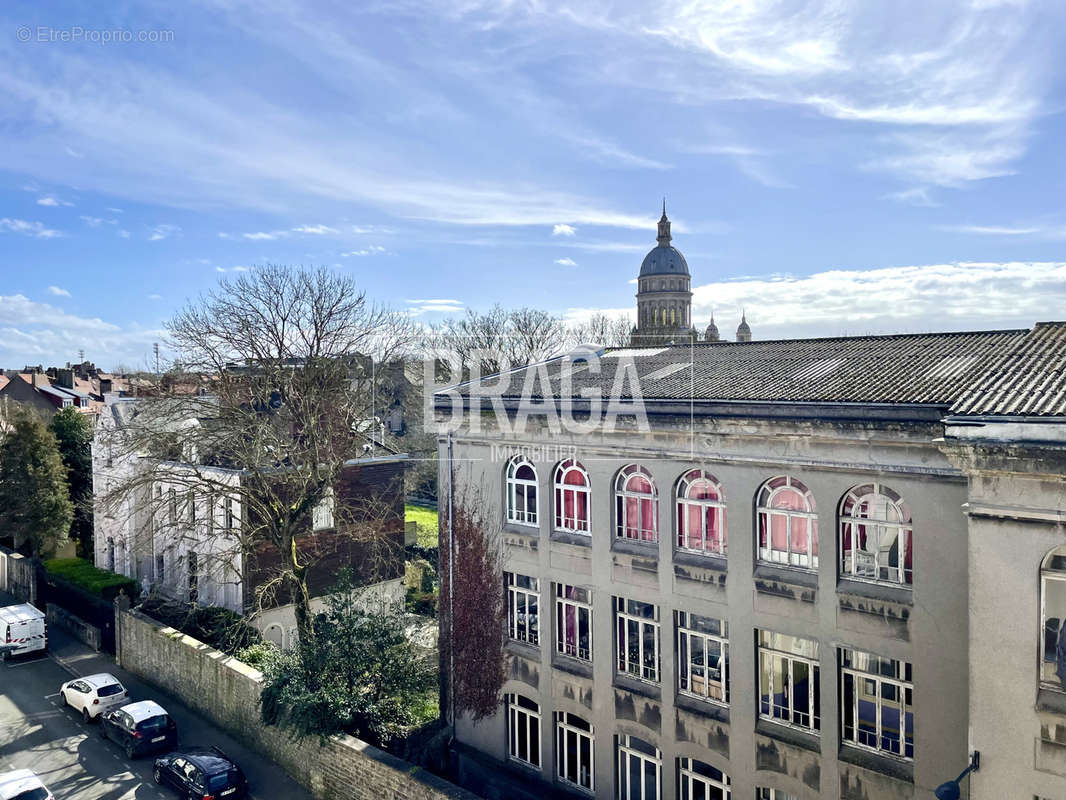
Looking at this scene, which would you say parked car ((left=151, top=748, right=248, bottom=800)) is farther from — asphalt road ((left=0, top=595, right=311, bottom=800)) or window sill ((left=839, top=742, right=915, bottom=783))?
window sill ((left=839, top=742, right=915, bottom=783))


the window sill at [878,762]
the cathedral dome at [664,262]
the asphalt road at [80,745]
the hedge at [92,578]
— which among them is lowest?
the asphalt road at [80,745]

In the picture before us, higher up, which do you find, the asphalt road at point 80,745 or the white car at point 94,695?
the white car at point 94,695

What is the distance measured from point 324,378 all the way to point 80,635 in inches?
586

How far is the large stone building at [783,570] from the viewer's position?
9867 millimetres

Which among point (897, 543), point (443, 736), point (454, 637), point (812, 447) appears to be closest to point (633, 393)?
point (812, 447)

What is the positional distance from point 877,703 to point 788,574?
2446mm

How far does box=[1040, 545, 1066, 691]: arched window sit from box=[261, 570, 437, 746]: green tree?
13147mm

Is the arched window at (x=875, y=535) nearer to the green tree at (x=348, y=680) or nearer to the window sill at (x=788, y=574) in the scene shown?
the window sill at (x=788, y=574)

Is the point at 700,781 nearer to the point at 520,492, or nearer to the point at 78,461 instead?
the point at 520,492

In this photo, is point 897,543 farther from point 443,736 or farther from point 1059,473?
point 443,736

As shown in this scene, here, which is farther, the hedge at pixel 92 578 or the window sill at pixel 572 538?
the hedge at pixel 92 578

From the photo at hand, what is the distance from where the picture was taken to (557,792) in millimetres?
16625

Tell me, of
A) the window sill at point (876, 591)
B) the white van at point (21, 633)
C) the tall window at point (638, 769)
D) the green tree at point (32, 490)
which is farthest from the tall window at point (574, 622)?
the green tree at point (32, 490)

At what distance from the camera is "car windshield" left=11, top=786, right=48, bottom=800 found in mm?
15807
